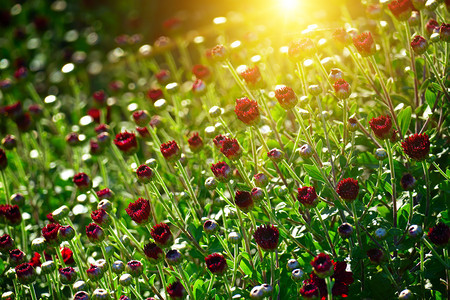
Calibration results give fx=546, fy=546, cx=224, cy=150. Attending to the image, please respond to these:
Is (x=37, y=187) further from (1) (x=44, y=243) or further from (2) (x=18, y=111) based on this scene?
(1) (x=44, y=243)

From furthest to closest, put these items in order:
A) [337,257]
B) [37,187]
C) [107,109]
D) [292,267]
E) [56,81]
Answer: [56,81]
[107,109]
[37,187]
[337,257]
[292,267]

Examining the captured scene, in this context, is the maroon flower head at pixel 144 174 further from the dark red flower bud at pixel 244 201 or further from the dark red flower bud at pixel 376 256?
the dark red flower bud at pixel 376 256

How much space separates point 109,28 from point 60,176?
2.75 meters

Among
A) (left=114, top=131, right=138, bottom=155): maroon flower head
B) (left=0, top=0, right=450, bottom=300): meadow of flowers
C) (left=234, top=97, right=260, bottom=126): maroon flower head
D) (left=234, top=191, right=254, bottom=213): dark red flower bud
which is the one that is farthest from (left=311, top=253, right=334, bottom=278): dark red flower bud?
(left=114, top=131, right=138, bottom=155): maroon flower head

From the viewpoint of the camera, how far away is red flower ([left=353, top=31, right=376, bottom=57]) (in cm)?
154

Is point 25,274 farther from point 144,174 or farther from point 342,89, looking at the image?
point 342,89

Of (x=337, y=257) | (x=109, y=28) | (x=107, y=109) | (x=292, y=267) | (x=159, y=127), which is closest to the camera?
(x=292, y=267)

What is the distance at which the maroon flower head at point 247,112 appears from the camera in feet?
5.07

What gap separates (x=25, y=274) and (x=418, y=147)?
3.64 feet

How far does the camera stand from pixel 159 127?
2.03m

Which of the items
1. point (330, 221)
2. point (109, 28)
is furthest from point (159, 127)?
point (109, 28)

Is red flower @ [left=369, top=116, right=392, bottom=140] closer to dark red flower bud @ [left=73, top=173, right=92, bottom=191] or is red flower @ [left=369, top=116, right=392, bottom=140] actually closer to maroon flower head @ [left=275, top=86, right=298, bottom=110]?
maroon flower head @ [left=275, top=86, right=298, bottom=110]

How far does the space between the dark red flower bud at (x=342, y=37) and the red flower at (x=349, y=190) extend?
44cm

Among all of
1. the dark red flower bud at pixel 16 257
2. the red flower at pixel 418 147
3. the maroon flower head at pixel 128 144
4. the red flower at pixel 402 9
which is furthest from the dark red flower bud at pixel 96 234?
the red flower at pixel 402 9
